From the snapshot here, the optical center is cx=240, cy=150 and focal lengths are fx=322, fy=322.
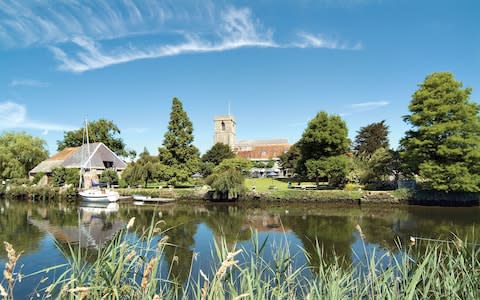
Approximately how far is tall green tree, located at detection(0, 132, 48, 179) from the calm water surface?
1575 centimetres

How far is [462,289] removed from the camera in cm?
366

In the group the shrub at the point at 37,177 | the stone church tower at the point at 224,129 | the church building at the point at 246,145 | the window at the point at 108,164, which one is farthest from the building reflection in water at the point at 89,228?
the stone church tower at the point at 224,129

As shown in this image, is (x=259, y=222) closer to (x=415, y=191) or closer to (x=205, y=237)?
(x=205, y=237)

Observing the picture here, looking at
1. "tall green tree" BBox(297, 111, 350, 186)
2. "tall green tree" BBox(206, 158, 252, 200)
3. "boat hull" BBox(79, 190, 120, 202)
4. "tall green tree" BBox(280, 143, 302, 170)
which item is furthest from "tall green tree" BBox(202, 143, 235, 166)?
"boat hull" BBox(79, 190, 120, 202)

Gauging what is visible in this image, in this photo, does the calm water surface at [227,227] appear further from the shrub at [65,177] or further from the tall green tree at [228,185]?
the shrub at [65,177]

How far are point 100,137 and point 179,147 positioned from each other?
71.5 ft

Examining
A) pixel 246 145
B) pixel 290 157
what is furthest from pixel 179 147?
pixel 246 145

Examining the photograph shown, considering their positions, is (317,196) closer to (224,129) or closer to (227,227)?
(227,227)

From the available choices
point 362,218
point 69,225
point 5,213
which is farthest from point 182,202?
point 362,218

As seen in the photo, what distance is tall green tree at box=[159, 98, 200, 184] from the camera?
35156mm

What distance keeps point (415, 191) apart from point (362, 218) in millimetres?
7633

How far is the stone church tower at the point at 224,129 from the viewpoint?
79562 millimetres

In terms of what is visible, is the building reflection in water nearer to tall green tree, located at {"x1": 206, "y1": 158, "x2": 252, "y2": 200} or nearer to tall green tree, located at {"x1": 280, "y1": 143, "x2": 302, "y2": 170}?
tall green tree, located at {"x1": 206, "y1": 158, "x2": 252, "y2": 200}

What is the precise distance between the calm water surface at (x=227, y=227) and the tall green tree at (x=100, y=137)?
953 inches
